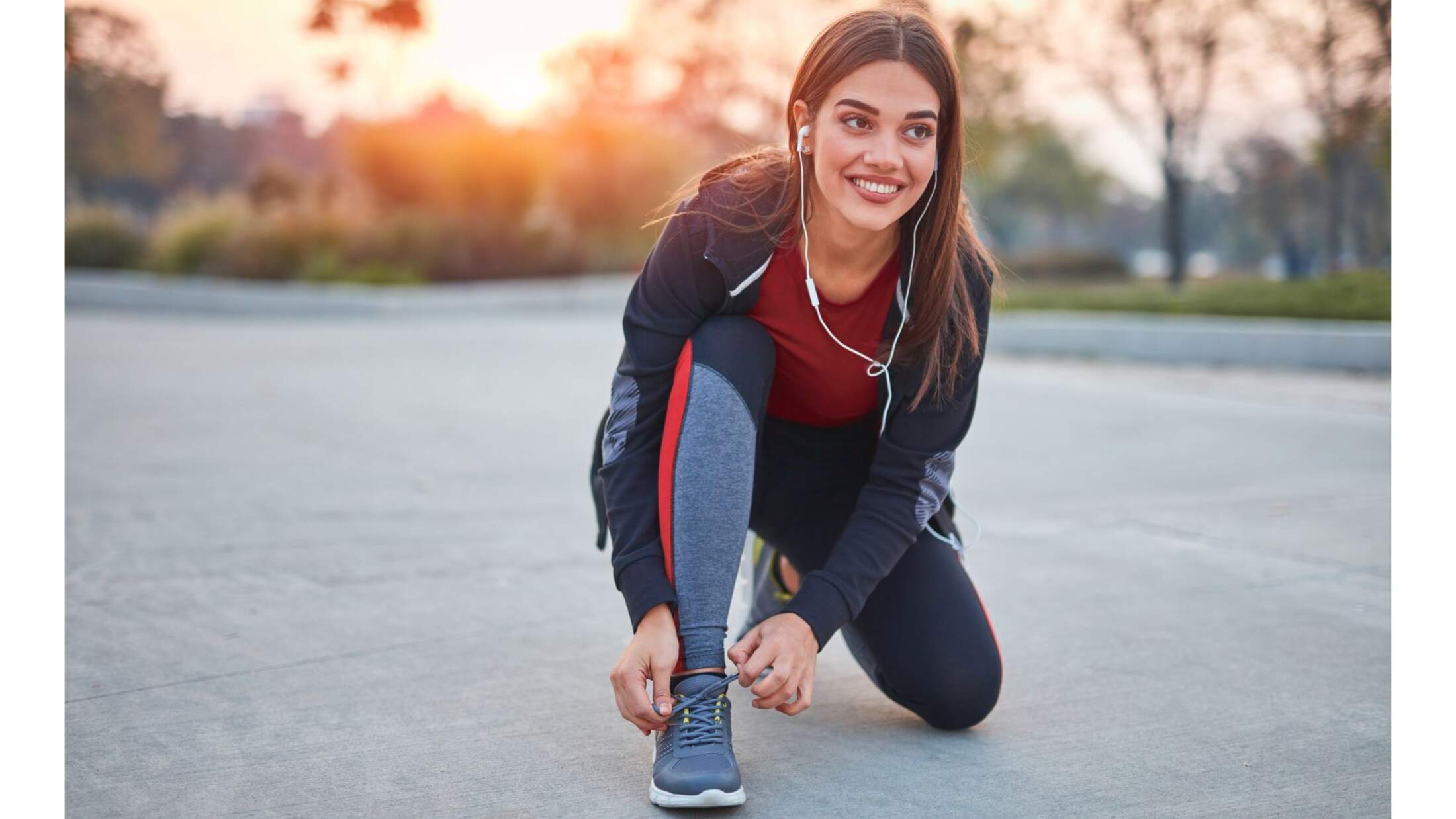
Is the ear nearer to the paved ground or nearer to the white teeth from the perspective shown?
the white teeth

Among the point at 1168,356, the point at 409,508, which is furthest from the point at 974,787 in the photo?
the point at 1168,356

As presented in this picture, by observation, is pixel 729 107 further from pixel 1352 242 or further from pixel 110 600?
pixel 110 600

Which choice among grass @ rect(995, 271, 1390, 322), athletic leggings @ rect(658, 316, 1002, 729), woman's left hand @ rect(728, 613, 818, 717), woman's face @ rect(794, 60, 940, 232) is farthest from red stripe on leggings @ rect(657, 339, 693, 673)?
grass @ rect(995, 271, 1390, 322)

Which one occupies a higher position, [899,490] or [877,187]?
[877,187]

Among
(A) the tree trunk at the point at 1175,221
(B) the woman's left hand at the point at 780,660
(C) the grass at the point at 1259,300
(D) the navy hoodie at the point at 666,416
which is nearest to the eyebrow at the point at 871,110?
(D) the navy hoodie at the point at 666,416

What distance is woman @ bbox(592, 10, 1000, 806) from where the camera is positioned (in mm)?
2086

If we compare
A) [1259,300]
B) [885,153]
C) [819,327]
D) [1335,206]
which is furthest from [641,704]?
[1335,206]

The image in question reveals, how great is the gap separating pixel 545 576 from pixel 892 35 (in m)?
1.82

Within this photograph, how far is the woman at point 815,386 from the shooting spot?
6.84 ft

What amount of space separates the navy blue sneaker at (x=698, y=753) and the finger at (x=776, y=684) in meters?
0.07

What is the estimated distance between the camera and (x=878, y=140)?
216 cm

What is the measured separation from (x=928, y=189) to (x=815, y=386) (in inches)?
16.3

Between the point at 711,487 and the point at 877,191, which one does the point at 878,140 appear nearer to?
the point at 877,191
